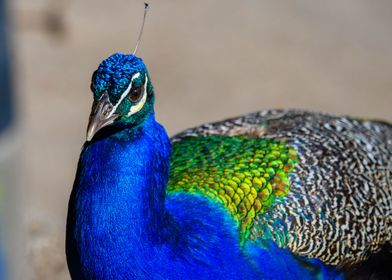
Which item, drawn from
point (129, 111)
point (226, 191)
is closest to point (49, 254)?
point (226, 191)

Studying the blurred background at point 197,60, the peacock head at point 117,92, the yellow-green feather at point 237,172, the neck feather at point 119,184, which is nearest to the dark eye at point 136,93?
the peacock head at point 117,92

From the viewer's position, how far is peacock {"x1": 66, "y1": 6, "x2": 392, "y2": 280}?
2.72m

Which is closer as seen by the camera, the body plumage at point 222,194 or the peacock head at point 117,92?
the peacock head at point 117,92

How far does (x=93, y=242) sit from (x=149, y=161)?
0.32 meters

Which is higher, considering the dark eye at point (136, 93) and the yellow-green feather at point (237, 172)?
the dark eye at point (136, 93)

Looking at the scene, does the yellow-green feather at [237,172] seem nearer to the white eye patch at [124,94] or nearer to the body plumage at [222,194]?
the body plumage at [222,194]

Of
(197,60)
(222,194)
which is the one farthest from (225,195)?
(197,60)

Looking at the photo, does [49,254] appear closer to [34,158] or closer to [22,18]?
[34,158]

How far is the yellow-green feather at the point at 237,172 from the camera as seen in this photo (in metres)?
3.13

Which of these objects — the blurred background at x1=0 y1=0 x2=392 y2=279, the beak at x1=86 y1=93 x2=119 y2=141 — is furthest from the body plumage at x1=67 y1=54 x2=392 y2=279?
the blurred background at x1=0 y1=0 x2=392 y2=279

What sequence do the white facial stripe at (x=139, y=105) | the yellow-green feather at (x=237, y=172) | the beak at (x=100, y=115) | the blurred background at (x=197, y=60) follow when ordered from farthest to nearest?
the blurred background at (x=197, y=60)
the yellow-green feather at (x=237, y=172)
the white facial stripe at (x=139, y=105)
the beak at (x=100, y=115)

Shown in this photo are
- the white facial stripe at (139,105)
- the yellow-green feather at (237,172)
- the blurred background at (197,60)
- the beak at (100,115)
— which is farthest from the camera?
the blurred background at (197,60)

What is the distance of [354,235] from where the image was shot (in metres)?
3.31

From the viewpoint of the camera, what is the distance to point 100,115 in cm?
255
